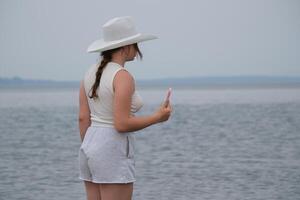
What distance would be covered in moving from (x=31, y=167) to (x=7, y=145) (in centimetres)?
489

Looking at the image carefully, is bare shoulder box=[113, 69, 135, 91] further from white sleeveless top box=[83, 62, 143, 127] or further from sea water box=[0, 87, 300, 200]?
sea water box=[0, 87, 300, 200]

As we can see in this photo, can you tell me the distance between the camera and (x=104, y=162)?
3.03 meters

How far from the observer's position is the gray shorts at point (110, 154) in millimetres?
3013

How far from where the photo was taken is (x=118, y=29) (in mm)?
3080

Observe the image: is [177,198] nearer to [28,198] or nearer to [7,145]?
[28,198]

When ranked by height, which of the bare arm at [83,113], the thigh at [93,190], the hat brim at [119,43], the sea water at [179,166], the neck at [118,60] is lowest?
the sea water at [179,166]

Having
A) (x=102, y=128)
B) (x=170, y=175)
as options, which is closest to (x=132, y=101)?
(x=102, y=128)

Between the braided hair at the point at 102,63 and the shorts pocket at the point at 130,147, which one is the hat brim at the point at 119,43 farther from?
the shorts pocket at the point at 130,147

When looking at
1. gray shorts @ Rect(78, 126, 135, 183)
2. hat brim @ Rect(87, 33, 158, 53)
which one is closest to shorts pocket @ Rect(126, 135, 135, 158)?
gray shorts @ Rect(78, 126, 135, 183)

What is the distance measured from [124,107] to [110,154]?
0.22 metres

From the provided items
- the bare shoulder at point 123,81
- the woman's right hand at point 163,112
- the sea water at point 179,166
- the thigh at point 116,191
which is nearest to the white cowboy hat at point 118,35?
the bare shoulder at point 123,81

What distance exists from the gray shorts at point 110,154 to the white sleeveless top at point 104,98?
0.13 feet

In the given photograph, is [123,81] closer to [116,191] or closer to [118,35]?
[118,35]

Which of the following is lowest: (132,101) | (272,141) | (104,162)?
(272,141)
